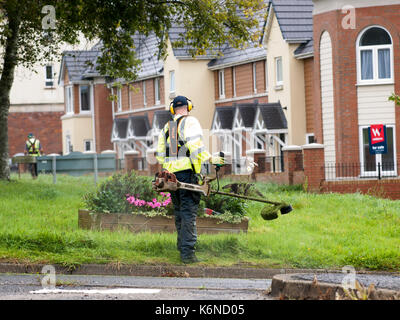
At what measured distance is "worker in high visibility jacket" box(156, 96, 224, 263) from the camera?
11719 mm

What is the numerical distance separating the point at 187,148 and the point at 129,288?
2609 mm

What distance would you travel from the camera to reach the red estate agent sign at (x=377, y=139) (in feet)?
99.6

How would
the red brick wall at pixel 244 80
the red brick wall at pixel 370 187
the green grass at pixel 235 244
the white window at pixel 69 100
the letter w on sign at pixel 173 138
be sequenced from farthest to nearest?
the white window at pixel 69 100
the red brick wall at pixel 244 80
the red brick wall at pixel 370 187
the green grass at pixel 235 244
the letter w on sign at pixel 173 138

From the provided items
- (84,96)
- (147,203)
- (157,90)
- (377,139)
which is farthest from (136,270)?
(84,96)

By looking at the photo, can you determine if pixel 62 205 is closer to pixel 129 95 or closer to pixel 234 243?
pixel 234 243

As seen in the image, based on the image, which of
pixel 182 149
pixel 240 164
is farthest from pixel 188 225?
pixel 240 164

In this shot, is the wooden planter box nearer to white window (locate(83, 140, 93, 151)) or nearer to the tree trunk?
the tree trunk

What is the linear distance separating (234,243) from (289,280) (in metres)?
4.50

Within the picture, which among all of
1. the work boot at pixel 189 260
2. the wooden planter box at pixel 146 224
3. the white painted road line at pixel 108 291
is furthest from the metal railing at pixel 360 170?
the white painted road line at pixel 108 291

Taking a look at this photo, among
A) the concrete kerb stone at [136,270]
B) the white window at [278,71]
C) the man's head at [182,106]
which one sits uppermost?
the white window at [278,71]

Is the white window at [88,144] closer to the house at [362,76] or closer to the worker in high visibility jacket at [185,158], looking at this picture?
the house at [362,76]

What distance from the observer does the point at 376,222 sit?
16.5 meters

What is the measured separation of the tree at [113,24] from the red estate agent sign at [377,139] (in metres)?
7.67

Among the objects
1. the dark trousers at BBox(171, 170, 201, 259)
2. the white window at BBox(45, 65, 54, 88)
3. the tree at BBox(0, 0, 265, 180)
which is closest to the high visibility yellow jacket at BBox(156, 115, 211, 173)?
the dark trousers at BBox(171, 170, 201, 259)
